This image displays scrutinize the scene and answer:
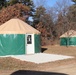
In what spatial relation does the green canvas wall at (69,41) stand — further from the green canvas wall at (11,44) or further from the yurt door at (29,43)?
the green canvas wall at (11,44)

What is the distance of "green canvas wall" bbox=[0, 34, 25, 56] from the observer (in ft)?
71.4

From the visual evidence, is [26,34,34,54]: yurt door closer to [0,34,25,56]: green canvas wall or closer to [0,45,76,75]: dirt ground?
[0,34,25,56]: green canvas wall

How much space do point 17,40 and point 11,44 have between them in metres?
0.62

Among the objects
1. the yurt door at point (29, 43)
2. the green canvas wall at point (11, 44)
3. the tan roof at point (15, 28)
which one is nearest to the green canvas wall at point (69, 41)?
the tan roof at point (15, 28)

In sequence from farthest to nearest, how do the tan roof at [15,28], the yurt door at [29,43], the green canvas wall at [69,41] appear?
the green canvas wall at [69,41], the yurt door at [29,43], the tan roof at [15,28]

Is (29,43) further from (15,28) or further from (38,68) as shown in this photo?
(38,68)

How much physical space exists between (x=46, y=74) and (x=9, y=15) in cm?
2458

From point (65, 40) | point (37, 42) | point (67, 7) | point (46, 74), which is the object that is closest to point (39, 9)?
point (67, 7)

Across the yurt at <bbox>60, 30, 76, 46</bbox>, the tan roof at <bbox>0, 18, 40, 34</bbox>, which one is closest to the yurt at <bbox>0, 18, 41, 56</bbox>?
the tan roof at <bbox>0, 18, 40, 34</bbox>

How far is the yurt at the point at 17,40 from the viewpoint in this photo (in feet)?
71.5

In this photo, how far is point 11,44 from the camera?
21766 mm

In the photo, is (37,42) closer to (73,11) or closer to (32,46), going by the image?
(32,46)

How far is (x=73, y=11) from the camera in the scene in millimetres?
48531

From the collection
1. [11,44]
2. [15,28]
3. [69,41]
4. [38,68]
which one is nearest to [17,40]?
[11,44]
